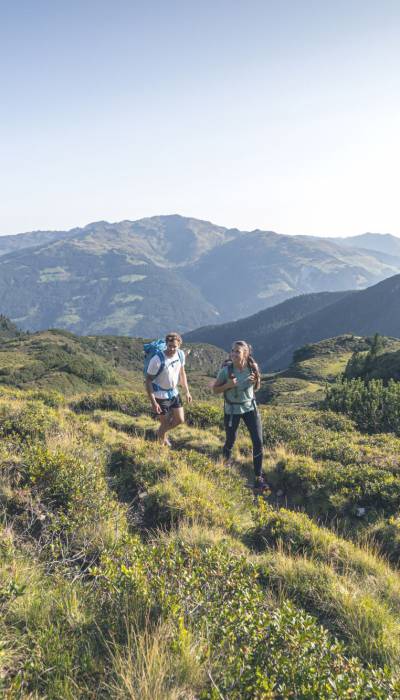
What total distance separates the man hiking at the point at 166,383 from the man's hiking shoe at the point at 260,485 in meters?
2.00

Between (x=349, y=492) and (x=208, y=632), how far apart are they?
4.51 metres

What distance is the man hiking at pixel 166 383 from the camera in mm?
8266

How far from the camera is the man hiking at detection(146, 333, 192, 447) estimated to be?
325 inches

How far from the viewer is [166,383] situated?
27.5 ft

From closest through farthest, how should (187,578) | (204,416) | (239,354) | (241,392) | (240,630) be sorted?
(240,630) < (187,578) < (239,354) < (241,392) < (204,416)

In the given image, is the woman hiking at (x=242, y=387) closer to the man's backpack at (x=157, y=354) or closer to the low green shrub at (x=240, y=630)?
the man's backpack at (x=157, y=354)

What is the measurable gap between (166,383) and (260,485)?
2.73 m

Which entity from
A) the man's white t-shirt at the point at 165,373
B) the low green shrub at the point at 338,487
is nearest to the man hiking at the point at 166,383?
the man's white t-shirt at the point at 165,373

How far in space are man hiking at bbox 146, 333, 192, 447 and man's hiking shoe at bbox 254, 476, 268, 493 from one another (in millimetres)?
2002

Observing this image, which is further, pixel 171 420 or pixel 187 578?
pixel 171 420

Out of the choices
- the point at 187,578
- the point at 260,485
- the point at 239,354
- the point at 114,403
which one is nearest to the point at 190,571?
the point at 187,578

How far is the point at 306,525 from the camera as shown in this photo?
509 cm

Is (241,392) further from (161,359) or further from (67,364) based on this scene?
(67,364)

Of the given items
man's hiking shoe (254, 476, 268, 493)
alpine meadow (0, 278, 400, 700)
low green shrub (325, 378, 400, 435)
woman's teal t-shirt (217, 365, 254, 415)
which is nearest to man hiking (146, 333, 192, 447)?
alpine meadow (0, 278, 400, 700)
